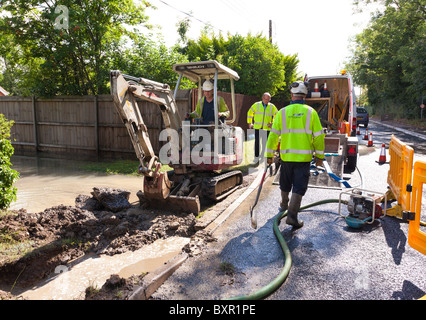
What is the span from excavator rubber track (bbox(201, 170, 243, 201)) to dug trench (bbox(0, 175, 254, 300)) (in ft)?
1.13

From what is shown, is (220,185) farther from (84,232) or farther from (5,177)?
(5,177)

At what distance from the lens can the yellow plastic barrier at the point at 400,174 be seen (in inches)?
175

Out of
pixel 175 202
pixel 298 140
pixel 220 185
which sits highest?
pixel 298 140

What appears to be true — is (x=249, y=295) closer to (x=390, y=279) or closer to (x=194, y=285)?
(x=194, y=285)

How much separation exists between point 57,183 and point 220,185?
435 cm

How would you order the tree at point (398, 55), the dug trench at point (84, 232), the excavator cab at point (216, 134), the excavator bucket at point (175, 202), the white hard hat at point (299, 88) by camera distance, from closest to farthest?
the dug trench at point (84, 232)
the white hard hat at point (299, 88)
the excavator bucket at point (175, 202)
the excavator cab at point (216, 134)
the tree at point (398, 55)

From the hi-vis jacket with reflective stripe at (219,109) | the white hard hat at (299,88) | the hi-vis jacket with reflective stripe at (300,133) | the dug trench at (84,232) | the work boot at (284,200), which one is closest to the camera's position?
the dug trench at (84,232)

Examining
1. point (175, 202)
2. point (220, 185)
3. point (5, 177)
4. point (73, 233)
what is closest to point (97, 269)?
point (73, 233)

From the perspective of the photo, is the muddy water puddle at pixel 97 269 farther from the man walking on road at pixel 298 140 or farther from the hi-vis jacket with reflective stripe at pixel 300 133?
the hi-vis jacket with reflective stripe at pixel 300 133

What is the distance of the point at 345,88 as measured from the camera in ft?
39.0

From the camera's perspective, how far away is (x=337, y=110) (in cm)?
1209

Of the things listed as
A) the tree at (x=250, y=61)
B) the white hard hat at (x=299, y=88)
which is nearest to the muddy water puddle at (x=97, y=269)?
the white hard hat at (x=299, y=88)

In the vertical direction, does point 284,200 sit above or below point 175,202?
above

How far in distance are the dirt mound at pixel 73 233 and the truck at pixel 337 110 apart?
17.4ft
